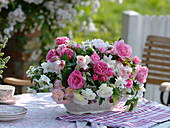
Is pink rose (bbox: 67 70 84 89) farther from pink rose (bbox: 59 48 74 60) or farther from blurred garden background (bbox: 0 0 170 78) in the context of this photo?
blurred garden background (bbox: 0 0 170 78)

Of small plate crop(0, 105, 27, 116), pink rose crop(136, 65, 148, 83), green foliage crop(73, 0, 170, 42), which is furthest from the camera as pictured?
green foliage crop(73, 0, 170, 42)

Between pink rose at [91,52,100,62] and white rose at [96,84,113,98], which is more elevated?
pink rose at [91,52,100,62]

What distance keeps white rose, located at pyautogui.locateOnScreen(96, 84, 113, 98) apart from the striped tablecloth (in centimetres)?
13

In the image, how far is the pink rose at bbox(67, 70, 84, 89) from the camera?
6.98 feet

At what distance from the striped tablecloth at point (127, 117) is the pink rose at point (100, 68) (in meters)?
0.23

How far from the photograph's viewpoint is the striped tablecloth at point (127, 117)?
2.16 meters

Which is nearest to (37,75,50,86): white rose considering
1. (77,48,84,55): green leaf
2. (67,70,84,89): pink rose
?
(67,70,84,89): pink rose

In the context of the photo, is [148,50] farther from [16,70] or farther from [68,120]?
[68,120]

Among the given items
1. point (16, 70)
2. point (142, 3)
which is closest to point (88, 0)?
point (16, 70)

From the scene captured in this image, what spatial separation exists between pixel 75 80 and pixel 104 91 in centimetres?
15

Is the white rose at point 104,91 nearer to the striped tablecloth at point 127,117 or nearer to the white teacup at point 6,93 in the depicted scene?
the striped tablecloth at point 127,117

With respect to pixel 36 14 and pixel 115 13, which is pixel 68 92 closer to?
pixel 36 14

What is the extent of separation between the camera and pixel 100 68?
7.14ft

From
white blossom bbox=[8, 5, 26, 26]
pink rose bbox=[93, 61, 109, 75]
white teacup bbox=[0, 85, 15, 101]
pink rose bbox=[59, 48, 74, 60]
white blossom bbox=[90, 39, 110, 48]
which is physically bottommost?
white teacup bbox=[0, 85, 15, 101]
